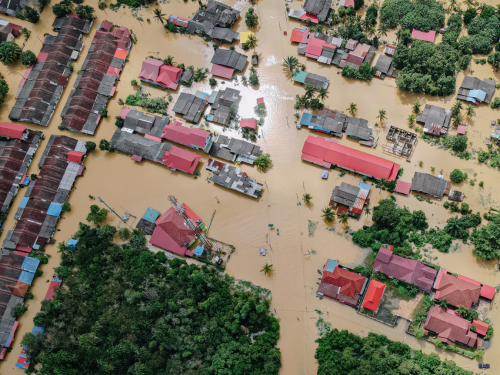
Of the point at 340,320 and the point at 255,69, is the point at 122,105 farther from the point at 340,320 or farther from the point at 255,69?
the point at 340,320

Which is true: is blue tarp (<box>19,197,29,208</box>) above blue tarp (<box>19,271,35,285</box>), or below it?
above

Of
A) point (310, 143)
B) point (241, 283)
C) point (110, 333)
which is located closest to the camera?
point (110, 333)

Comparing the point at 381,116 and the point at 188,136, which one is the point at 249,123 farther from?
the point at 381,116

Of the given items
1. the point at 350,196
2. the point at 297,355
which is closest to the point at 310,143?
the point at 350,196

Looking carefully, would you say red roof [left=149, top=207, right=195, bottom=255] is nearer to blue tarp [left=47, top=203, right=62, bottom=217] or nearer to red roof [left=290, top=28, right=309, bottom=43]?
blue tarp [left=47, top=203, right=62, bottom=217]

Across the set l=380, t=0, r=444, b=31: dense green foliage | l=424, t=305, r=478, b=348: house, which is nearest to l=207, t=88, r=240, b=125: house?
l=380, t=0, r=444, b=31: dense green foliage

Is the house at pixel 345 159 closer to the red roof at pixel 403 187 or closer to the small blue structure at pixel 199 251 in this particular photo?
the red roof at pixel 403 187
